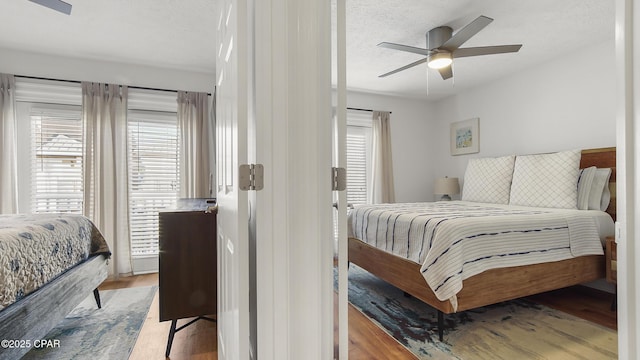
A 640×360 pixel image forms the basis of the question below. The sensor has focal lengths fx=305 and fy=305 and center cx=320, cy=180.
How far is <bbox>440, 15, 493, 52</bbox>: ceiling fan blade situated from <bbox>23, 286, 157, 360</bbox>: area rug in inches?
123

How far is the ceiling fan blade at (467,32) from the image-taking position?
2.10 m

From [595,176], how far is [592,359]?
6.14ft

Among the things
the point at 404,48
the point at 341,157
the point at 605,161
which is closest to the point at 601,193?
the point at 605,161

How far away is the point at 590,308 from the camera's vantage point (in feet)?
8.34

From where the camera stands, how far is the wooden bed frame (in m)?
1.33

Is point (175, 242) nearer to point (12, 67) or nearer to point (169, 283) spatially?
point (169, 283)

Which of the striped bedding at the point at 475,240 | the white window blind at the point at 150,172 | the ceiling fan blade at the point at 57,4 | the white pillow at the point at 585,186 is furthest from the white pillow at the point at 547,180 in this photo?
the ceiling fan blade at the point at 57,4

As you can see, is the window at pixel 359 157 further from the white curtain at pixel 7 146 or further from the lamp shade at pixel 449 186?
the white curtain at pixel 7 146

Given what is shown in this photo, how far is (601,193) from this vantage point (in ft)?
9.31

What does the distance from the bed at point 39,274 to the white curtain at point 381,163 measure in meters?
3.53

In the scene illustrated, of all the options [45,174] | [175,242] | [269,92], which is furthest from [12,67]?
[269,92]

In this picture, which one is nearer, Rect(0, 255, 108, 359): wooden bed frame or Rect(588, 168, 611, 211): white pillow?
Rect(0, 255, 108, 359): wooden bed frame

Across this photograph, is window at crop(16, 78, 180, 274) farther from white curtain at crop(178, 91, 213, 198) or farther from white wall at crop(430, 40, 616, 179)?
white wall at crop(430, 40, 616, 179)

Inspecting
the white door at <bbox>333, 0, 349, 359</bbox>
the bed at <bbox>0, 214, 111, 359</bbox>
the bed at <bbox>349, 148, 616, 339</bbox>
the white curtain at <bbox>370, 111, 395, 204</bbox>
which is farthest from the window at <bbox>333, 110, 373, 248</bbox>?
the white door at <bbox>333, 0, 349, 359</bbox>
